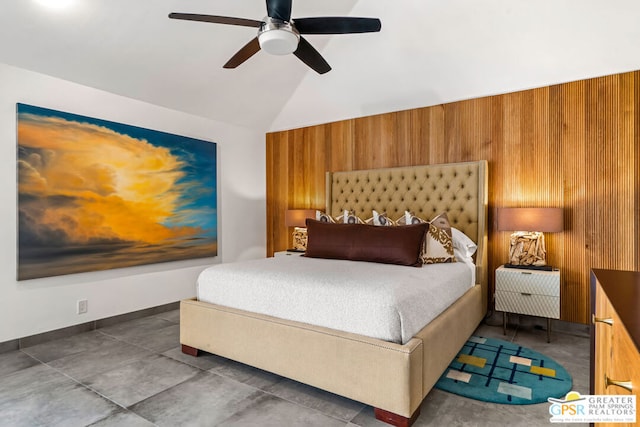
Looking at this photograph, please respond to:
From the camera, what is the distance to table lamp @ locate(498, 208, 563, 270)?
3107 millimetres

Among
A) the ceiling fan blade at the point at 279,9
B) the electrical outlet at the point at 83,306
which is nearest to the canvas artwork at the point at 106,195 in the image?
the electrical outlet at the point at 83,306

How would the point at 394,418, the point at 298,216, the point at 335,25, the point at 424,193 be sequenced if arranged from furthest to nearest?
the point at 298,216, the point at 424,193, the point at 335,25, the point at 394,418

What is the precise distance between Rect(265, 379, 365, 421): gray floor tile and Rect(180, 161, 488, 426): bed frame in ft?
0.35

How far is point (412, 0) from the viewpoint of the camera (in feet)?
11.0

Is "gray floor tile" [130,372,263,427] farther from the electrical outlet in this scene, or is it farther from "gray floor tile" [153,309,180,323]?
the electrical outlet

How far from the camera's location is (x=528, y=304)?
3137mm

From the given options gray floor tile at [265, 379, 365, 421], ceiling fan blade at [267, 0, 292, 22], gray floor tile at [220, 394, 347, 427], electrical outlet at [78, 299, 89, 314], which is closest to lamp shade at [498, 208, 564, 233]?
gray floor tile at [265, 379, 365, 421]

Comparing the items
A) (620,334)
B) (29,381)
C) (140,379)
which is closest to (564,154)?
(620,334)

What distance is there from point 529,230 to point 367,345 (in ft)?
7.04

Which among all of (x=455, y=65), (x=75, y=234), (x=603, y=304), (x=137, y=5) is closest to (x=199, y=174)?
(x=75, y=234)

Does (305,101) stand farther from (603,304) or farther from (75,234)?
(603,304)

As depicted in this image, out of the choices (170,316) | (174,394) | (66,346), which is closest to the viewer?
(174,394)

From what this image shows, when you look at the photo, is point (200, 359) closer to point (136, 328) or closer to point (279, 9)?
point (136, 328)

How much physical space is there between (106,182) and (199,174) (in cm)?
110
